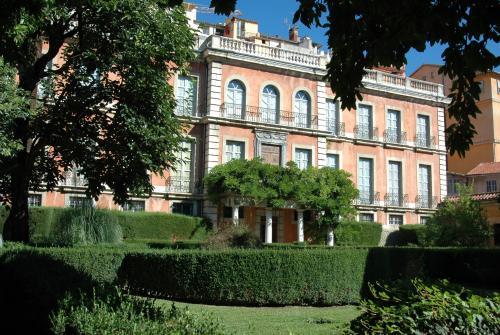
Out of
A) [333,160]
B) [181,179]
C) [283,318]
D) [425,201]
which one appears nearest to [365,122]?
[333,160]

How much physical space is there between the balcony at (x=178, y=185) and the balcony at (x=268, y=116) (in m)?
4.20

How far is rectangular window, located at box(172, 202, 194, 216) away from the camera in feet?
93.8

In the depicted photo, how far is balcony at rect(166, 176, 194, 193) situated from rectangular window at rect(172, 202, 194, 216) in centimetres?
71

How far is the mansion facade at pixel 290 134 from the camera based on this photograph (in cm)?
2866

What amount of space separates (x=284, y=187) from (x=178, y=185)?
19.2 ft

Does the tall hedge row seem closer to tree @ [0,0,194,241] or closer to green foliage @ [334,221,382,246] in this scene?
tree @ [0,0,194,241]

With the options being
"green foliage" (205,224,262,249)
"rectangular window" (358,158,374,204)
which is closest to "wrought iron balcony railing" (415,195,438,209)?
"rectangular window" (358,158,374,204)

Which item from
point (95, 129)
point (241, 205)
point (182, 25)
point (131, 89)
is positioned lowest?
point (241, 205)

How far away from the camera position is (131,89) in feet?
50.7

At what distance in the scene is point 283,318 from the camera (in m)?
10.2

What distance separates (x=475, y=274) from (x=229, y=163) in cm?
1275

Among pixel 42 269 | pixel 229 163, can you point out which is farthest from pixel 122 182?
pixel 229 163

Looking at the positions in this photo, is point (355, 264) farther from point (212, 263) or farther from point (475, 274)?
point (475, 274)

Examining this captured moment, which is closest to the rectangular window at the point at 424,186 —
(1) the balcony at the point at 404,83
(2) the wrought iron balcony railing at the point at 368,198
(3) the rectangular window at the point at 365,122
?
(2) the wrought iron balcony railing at the point at 368,198
